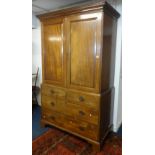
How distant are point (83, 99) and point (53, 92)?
642 mm

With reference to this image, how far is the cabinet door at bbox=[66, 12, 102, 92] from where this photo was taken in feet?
5.93

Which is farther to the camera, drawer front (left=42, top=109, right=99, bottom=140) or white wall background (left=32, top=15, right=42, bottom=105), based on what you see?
white wall background (left=32, top=15, right=42, bottom=105)

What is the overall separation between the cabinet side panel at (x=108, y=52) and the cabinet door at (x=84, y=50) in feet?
0.34

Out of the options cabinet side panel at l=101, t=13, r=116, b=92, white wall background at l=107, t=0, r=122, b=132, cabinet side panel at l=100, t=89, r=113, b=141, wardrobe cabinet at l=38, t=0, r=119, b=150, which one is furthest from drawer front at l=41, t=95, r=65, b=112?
white wall background at l=107, t=0, r=122, b=132

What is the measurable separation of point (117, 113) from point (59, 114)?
1.04 metres

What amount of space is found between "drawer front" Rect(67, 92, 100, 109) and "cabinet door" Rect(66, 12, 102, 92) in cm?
10

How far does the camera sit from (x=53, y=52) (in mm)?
2297

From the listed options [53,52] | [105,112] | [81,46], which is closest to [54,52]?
[53,52]

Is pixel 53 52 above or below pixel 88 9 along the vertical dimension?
below

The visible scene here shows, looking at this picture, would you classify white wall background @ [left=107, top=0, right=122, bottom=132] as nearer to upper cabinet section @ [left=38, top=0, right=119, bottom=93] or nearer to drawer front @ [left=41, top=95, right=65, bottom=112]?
upper cabinet section @ [left=38, top=0, right=119, bottom=93]

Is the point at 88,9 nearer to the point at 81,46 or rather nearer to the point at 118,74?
the point at 81,46
